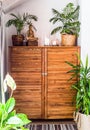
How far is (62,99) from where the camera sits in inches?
164

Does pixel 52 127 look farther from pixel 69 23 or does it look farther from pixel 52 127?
pixel 69 23

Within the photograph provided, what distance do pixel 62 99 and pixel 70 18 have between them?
1.46m

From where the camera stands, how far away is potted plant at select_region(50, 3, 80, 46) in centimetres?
425

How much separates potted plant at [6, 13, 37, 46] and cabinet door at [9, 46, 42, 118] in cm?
22

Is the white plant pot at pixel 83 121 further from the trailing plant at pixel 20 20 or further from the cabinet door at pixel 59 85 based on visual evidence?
the trailing plant at pixel 20 20

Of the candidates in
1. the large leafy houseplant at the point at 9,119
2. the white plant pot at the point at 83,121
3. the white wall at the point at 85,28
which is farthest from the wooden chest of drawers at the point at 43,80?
the large leafy houseplant at the point at 9,119

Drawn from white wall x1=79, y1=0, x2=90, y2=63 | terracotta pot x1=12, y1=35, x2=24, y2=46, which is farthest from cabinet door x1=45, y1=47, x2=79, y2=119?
terracotta pot x1=12, y1=35, x2=24, y2=46

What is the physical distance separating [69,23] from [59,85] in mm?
1132

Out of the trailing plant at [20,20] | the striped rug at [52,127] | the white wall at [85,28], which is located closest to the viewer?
the striped rug at [52,127]

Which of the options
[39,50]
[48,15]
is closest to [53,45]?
[39,50]

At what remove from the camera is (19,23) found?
421cm

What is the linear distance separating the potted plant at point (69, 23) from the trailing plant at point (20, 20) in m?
0.43

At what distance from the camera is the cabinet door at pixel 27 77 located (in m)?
4.12

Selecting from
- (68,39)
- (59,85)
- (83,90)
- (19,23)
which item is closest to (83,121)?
(83,90)
